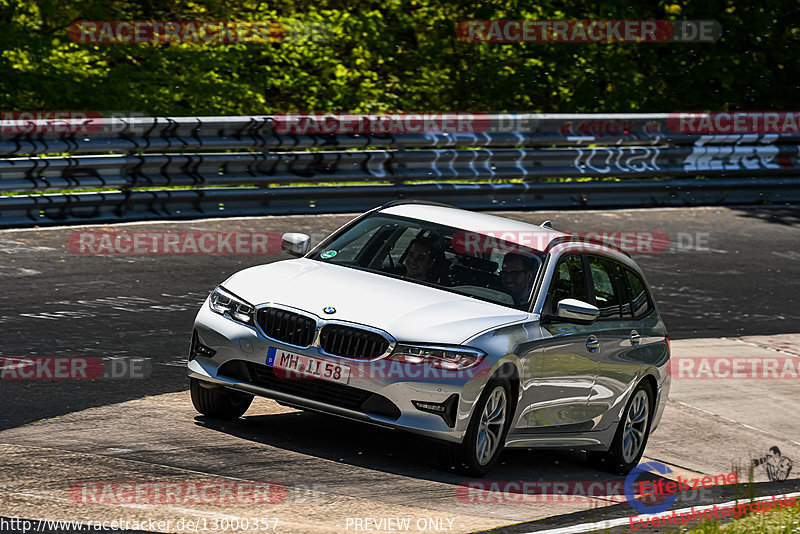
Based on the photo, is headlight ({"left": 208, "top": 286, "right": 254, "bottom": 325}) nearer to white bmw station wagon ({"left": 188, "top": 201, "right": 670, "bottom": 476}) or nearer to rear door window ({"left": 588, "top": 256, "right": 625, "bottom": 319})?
white bmw station wagon ({"left": 188, "top": 201, "right": 670, "bottom": 476})

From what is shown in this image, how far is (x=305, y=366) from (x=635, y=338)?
2.87 meters

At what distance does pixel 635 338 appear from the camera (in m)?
9.42

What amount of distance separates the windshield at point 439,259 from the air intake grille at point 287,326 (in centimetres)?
106

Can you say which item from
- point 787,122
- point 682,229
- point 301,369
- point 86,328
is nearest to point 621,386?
point 301,369

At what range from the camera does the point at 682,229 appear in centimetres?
1895

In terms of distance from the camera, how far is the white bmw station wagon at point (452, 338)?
756cm

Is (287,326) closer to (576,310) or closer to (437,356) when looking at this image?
(437,356)

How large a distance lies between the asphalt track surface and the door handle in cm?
97

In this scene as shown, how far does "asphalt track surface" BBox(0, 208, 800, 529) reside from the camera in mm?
7527

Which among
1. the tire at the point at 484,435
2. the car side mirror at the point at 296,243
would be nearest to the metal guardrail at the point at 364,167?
the car side mirror at the point at 296,243

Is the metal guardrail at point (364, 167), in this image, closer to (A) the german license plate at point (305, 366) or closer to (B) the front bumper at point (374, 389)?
(B) the front bumper at point (374, 389)

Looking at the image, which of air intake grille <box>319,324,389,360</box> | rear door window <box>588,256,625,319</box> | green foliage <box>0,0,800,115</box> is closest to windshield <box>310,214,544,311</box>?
rear door window <box>588,256,625,319</box>

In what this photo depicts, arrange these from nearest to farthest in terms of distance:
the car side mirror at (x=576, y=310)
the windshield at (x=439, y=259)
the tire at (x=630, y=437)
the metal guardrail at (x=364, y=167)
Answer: the car side mirror at (x=576, y=310), the windshield at (x=439, y=259), the tire at (x=630, y=437), the metal guardrail at (x=364, y=167)

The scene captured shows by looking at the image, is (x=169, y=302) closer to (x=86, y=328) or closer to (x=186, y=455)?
(x=86, y=328)
